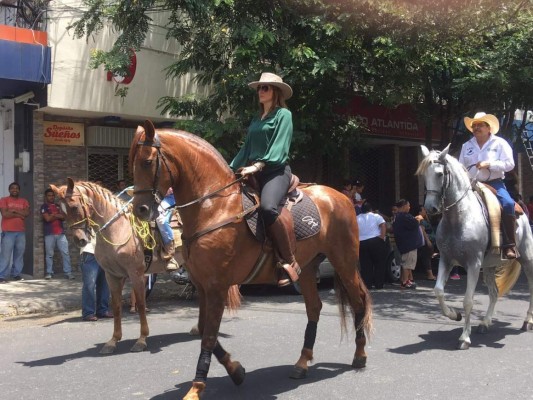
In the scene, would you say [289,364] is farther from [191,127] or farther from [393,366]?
[191,127]

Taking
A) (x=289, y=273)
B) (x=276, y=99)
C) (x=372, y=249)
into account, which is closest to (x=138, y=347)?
(x=289, y=273)

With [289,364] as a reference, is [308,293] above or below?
above

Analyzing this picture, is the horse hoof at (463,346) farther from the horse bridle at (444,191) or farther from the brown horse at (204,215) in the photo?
the brown horse at (204,215)

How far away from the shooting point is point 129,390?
5441mm

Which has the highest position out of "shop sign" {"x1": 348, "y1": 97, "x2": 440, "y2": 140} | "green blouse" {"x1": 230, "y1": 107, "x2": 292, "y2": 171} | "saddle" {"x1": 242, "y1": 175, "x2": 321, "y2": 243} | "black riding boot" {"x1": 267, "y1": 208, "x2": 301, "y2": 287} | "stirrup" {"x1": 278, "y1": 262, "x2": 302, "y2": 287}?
"shop sign" {"x1": 348, "y1": 97, "x2": 440, "y2": 140}

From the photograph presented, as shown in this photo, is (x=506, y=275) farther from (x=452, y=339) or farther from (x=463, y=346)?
(x=463, y=346)

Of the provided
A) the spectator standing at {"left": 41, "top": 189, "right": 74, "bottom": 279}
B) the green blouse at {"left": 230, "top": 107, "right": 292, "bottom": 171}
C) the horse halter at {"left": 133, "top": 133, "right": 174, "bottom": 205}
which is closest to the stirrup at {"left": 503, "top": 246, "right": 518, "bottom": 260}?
the green blouse at {"left": 230, "top": 107, "right": 292, "bottom": 171}

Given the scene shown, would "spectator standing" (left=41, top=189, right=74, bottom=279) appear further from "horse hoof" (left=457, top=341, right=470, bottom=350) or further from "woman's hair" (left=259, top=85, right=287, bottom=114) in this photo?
"horse hoof" (left=457, top=341, right=470, bottom=350)

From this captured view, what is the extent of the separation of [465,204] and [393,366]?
2.25m

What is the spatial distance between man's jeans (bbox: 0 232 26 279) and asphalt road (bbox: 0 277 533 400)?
3689mm

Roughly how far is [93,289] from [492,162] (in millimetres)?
6030

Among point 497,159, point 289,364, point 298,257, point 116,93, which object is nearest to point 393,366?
point 289,364

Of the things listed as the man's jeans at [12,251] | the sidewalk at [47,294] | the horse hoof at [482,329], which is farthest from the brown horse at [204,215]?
the man's jeans at [12,251]

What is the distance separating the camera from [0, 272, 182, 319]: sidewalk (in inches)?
408
